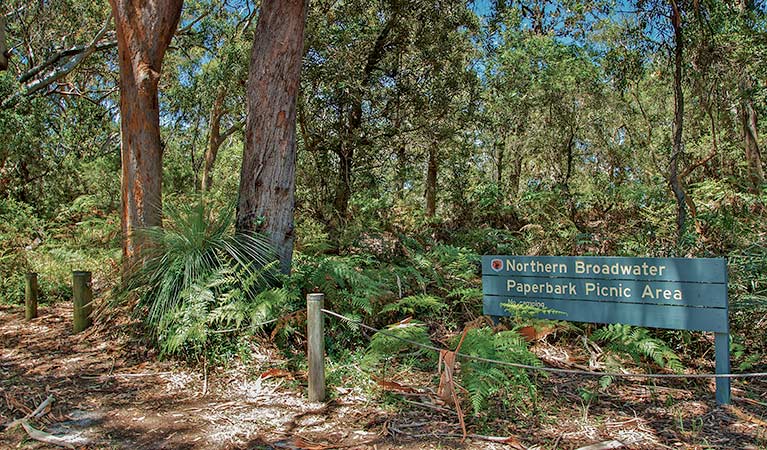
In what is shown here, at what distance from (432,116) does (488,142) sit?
2.28 metres

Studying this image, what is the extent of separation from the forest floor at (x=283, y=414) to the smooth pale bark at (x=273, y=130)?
1.61 meters

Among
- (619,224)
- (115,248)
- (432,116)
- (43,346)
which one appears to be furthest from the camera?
(432,116)

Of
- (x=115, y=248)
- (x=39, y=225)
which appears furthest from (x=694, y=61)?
(x=39, y=225)

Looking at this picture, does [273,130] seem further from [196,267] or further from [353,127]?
[353,127]

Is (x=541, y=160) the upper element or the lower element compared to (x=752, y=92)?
lower

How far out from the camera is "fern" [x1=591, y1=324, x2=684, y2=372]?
454 cm

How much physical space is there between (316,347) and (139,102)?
3884 millimetres

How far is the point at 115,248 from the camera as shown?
763cm

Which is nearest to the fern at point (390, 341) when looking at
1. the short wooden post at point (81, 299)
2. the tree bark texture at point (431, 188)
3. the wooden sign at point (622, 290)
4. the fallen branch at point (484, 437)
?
the fallen branch at point (484, 437)

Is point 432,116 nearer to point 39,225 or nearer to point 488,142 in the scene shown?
point 488,142

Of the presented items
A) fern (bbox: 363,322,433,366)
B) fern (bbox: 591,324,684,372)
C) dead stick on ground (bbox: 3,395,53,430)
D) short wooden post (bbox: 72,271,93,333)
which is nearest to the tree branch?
short wooden post (bbox: 72,271,93,333)

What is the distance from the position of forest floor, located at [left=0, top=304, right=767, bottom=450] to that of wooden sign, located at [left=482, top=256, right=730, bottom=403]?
0.62 meters

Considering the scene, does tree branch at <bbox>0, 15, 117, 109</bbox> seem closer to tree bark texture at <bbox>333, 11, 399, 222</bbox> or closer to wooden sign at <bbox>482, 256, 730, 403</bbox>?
tree bark texture at <bbox>333, 11, 399, 222</bbox>

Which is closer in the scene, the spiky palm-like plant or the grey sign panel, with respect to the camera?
the grey sign panel
